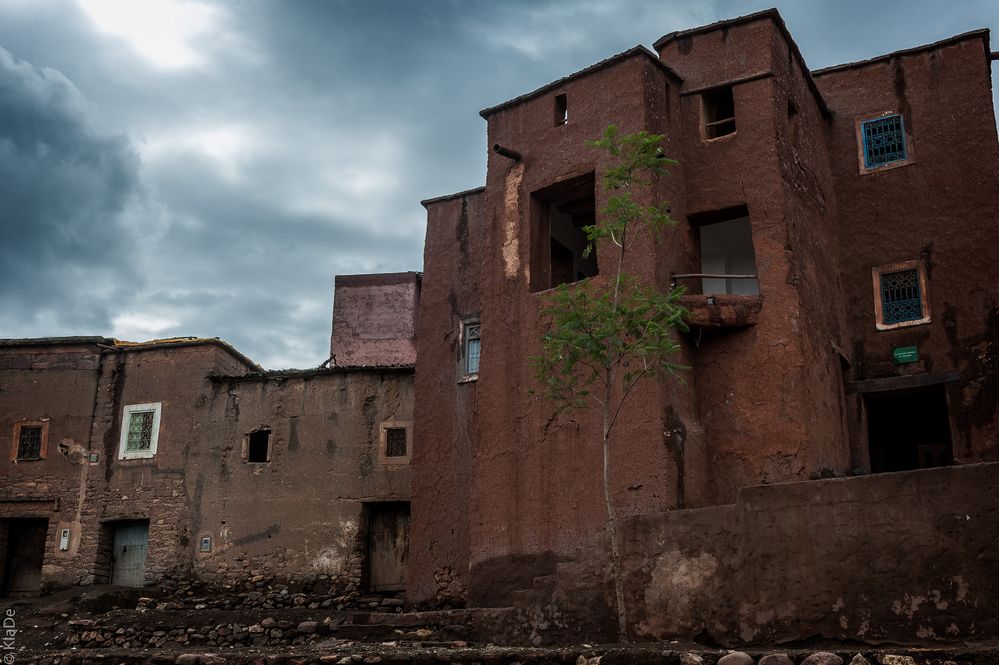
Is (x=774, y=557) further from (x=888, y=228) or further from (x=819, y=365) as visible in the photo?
(x=888, y=228)

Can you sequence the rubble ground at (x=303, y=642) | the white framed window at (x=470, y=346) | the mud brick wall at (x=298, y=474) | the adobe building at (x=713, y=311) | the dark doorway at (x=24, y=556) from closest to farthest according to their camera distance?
the rubble ground at (x=303, y=642)
the adobe building at (x=713, y=311)
the white framed window at (x=470, y=346)
the mud brick wall at (x=298, y=474)
the dark doorway at (x=24, y=556)

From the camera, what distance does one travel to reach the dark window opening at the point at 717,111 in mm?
16587

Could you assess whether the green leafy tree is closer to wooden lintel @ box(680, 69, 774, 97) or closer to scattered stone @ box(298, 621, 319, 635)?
wooden lintel @ box(680, 69, 774, 97)

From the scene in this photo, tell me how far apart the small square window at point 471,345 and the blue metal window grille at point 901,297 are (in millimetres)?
7212

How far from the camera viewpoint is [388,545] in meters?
20.3

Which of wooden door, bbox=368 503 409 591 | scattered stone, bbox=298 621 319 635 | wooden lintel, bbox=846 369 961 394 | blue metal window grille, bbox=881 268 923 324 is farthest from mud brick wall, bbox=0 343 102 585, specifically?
blue metal window grille, bbox=881 268 923 324

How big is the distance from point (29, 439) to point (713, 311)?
1666cm

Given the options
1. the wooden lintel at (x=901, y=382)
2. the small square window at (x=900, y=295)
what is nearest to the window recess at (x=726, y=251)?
the small square window at (x=900, y=295)

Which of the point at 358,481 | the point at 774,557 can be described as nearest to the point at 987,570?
the point at 774,557

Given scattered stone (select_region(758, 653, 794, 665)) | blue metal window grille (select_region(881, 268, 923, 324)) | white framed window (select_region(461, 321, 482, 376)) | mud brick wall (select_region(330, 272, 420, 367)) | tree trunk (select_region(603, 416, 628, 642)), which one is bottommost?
scattered stone (select_region(758, 653, 794, 665))

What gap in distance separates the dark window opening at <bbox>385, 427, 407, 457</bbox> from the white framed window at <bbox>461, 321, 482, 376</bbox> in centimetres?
311

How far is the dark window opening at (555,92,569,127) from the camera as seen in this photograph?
55.0 feet

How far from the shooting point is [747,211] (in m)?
15.8

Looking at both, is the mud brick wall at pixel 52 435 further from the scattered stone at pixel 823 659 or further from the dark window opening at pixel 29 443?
the scattered stone at pixel 823 659
